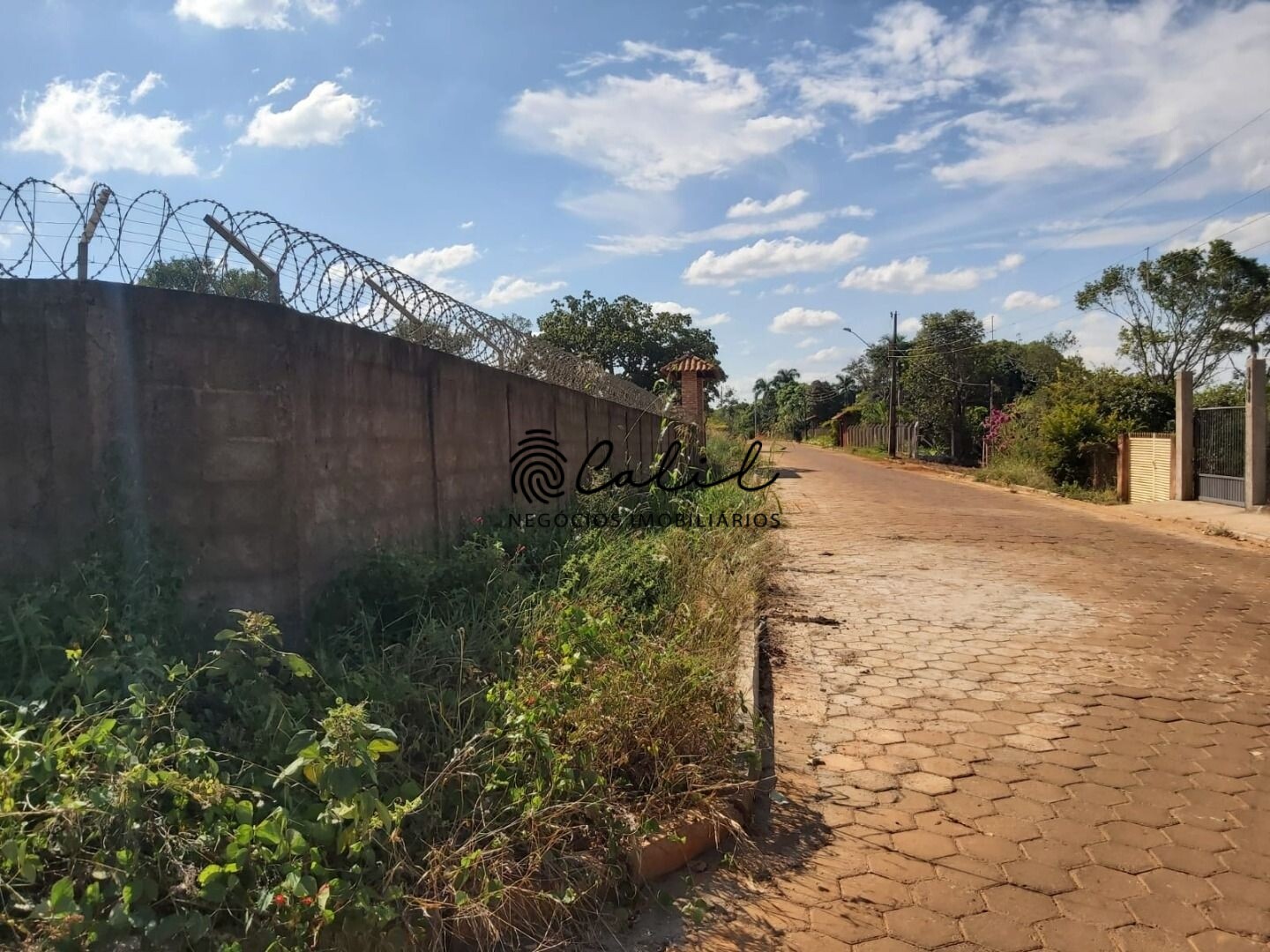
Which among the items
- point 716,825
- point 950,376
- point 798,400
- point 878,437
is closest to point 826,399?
point 798,400

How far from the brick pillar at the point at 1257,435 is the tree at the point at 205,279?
15115 mm

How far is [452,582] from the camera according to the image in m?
4.43

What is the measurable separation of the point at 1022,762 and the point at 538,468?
4.81 m

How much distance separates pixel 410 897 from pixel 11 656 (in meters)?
1.70

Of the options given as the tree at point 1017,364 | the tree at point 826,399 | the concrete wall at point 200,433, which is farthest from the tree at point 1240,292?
the tree at point 826,399

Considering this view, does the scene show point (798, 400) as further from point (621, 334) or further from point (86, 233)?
point (86, 233)

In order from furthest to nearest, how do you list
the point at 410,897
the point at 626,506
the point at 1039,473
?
the point at 1039,473 < the point at 626,506 < the point at 410,897

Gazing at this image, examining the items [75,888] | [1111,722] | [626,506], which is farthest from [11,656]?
[626,506]

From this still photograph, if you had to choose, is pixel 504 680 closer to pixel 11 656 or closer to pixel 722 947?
pixel 722 947

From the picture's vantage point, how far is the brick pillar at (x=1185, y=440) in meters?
14.9

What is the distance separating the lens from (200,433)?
3.66 meters

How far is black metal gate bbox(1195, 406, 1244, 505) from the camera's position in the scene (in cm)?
1372

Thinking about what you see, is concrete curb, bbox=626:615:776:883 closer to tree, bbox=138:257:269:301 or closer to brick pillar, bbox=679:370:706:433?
tree, bbox=138:257:269:301

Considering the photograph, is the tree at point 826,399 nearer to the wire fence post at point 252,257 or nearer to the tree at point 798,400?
the tree at point 798,400
